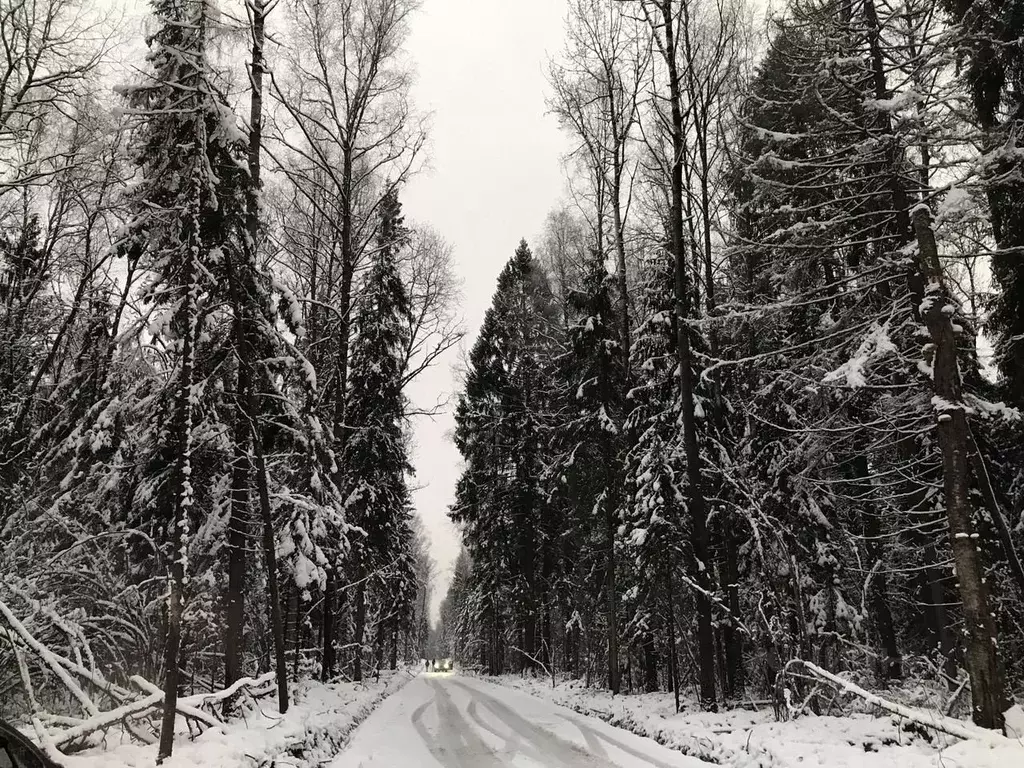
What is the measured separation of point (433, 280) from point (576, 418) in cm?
735

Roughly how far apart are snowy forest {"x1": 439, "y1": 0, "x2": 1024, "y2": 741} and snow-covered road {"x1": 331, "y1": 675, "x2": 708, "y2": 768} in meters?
2.58

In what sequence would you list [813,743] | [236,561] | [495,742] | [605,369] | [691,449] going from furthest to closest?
[605,369] < [691,449] < [236,561] < [495,742] < [813,743]

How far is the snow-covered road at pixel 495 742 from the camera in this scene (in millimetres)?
8703

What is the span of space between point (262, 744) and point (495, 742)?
4.85 meters

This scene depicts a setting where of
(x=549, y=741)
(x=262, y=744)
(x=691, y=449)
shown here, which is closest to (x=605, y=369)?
(x=691, y=449)

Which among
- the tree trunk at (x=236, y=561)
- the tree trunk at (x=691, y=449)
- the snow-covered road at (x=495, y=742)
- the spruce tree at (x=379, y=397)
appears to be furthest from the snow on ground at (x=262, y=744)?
the spruce tree at (x=379, y=397)

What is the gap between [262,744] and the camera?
23.7ft

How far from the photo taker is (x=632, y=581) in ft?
58.3

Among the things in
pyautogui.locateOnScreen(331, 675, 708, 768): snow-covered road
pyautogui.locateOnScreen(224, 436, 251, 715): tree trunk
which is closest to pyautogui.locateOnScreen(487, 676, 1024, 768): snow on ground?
pyautogui.locateOnScreen(331, 675, 708, 768): snow-covered road

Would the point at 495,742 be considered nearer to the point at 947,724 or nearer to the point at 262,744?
the point at 262,744

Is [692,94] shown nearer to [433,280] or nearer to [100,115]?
[433,280]

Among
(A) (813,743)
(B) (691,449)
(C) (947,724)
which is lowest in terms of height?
(A) (813,743)

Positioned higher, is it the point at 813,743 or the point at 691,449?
the point at 691,449

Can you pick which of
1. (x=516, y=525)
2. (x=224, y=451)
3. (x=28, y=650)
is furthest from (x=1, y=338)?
(x=516, y=525)
